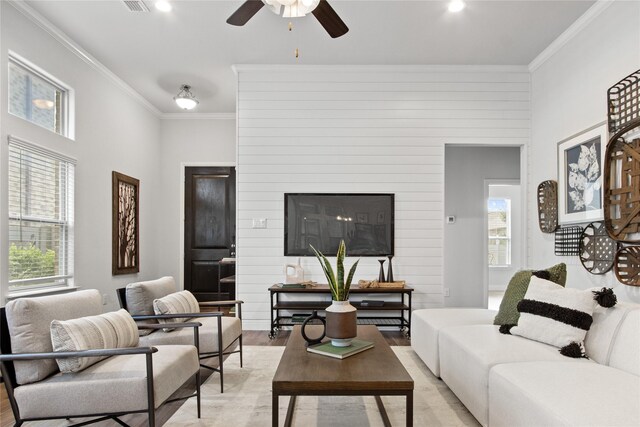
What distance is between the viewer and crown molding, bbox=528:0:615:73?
3.63 metres

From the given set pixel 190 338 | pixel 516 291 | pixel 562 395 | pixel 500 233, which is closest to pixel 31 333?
pixel 190 338

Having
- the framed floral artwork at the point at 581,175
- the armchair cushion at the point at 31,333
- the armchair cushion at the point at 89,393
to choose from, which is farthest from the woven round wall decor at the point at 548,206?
the armchair cushion at the point at 31,333

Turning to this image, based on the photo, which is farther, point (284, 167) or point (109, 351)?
point (284, 167)

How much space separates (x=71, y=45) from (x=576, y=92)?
5.14 metres

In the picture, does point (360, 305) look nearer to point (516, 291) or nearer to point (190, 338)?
point (516, 291)

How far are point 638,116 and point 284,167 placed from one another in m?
3.45

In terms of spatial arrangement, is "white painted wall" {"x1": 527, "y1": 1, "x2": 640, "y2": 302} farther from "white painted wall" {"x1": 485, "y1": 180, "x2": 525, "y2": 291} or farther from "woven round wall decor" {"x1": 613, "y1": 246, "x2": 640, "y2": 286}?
"white painted wall" {"x1": 485, "y1": 180, "x2": 525, "y2": 291}

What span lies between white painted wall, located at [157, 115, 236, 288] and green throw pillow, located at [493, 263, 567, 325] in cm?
490

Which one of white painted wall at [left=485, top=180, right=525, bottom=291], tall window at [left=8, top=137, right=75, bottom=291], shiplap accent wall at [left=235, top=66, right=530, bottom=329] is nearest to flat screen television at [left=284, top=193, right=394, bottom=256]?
shiplap accent wall at [left=235, top=66, right=530, bottom=329]

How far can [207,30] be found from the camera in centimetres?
416

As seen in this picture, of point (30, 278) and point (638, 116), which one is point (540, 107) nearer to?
point (638, 116)

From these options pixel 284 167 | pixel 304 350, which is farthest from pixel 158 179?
pixel 304 350

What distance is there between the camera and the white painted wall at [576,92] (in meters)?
3.31

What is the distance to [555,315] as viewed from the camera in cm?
254
